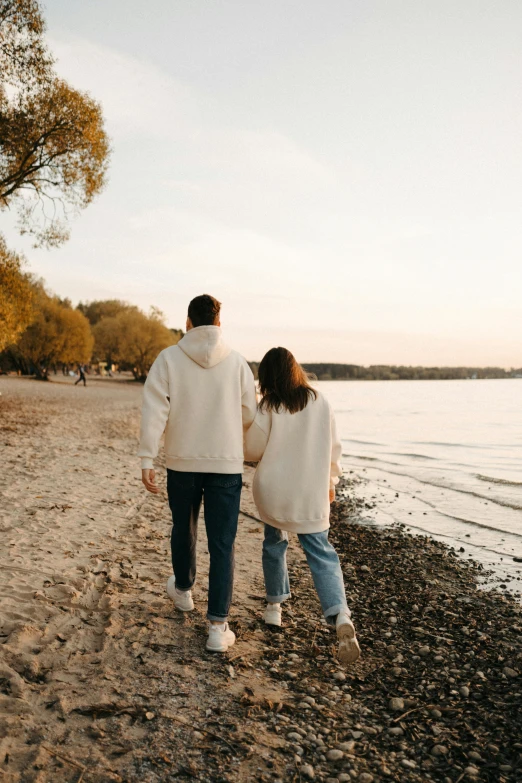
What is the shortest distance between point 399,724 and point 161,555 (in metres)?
3.81

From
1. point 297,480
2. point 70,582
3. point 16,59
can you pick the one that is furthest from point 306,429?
point 16,59

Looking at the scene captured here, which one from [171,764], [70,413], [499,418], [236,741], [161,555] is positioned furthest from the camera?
[499,418]

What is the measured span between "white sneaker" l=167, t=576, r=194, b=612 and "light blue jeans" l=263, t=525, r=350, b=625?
0.70 meters

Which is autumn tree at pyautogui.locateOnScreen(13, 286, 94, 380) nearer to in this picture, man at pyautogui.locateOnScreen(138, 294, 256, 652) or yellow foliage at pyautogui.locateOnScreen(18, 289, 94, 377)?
yellow foliage at pyautogui.locateOnScreen(18, 289, 94, 377)

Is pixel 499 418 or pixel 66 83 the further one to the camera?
pixel 499 418

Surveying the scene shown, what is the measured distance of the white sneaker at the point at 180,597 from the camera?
4829 millimetres

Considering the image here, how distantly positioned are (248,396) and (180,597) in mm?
1888

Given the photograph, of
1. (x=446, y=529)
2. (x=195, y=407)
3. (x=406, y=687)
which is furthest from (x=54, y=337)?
(x=406, y=687)

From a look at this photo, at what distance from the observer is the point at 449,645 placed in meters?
4.95

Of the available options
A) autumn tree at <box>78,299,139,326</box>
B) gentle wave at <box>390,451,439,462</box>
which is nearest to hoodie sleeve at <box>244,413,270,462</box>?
gentle wave at <box>390,451,439,462</box>

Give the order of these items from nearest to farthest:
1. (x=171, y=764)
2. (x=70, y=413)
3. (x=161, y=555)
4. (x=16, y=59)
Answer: (x=171, y=764)
(x=161, y=555)
(x=16, y=59)
(x=70, y=413)

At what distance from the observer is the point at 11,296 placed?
2072 cm

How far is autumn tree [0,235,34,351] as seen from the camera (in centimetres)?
2042

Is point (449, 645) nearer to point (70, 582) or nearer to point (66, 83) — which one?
point (70, 582)
